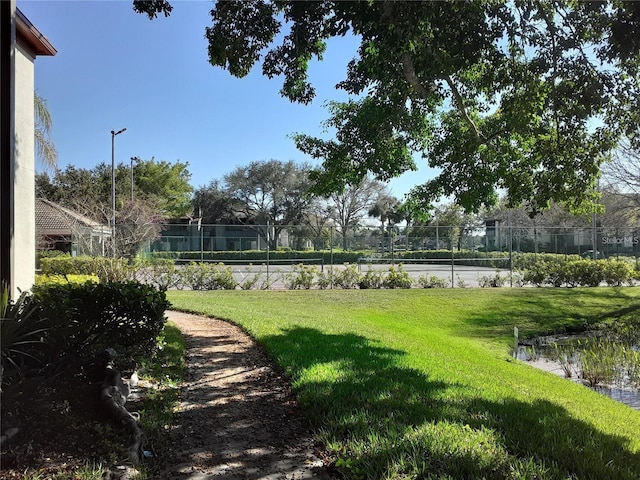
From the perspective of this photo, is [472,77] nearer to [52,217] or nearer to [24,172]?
[24,172]

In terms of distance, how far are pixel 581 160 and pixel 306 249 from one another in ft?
49.0

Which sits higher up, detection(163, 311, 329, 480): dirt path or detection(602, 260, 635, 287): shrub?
detection(602, 260, 635, 287): shrub

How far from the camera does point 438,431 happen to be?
12.9ft

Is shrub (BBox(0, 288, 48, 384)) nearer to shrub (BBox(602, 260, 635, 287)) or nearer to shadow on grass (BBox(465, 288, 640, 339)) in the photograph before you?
shadow on grass (BBox(465, 288, 640, 339))

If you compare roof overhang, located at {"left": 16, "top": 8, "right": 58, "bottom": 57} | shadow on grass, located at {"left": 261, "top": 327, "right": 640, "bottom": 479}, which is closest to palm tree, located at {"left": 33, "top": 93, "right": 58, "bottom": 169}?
roof overhang, located at {"left": 16, "top": 8, "right": 58, "bottom": 57}

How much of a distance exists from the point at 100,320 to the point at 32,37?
15.4 ft

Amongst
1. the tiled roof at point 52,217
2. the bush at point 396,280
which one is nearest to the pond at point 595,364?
the bush at point 396,280

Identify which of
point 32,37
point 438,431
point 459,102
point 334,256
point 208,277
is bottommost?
point 438,431

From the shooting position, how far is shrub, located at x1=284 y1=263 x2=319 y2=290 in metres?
18.0

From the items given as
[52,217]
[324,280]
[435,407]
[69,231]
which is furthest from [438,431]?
[52,217]

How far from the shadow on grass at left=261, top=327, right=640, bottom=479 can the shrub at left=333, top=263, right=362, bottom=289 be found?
12001 mm

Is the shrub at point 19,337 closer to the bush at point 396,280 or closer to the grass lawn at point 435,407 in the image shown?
the grass lawn at point 435,407

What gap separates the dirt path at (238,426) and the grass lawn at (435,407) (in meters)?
0.22

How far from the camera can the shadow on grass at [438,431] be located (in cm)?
337
